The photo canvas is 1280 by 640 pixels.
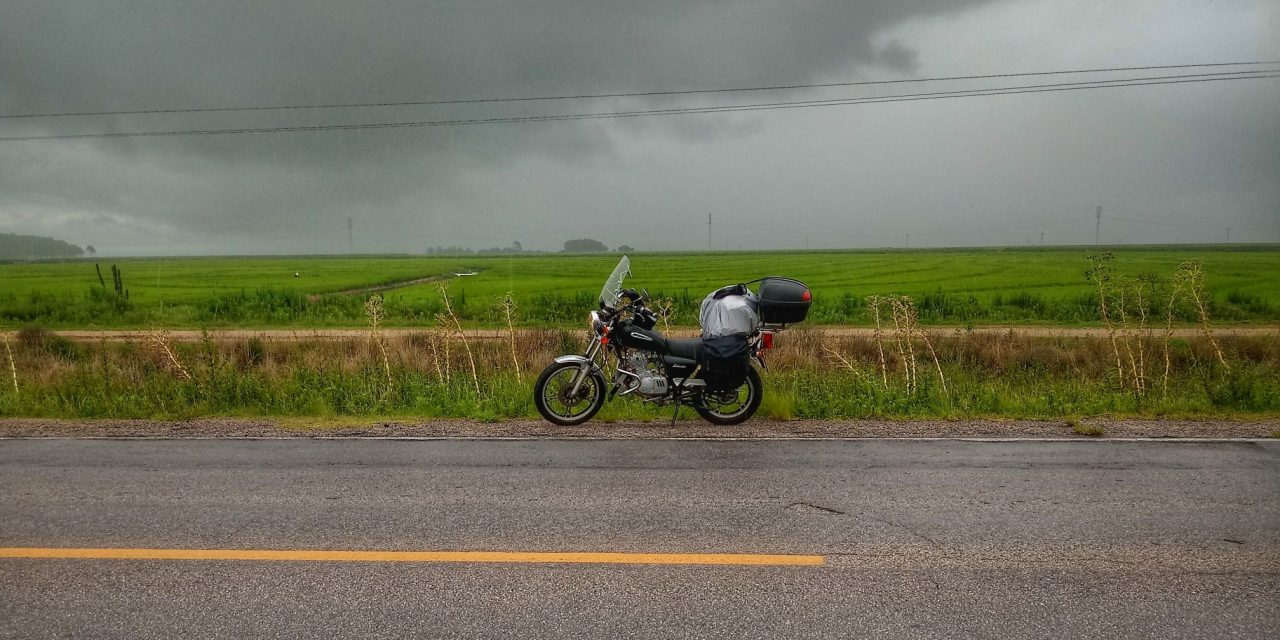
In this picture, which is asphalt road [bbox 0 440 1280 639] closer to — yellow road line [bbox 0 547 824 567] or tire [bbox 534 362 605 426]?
yellow road line [bbox 0 547 824 567]

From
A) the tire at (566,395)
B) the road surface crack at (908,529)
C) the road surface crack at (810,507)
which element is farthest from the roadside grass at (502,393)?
the road surface crack at (908,529)

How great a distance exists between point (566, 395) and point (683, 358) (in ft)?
4.38

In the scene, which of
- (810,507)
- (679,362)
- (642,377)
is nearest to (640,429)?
(642,377)

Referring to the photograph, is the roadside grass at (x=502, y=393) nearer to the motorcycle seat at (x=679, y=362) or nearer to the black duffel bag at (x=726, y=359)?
the motorcycle seat at (x=679, y=362)

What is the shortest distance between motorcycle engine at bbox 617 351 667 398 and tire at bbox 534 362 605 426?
0.26 metres

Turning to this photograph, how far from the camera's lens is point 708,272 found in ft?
168

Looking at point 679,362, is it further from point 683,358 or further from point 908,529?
point 908,529

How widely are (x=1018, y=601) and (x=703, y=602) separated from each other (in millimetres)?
1543

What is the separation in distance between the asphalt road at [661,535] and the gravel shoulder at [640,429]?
1.54 feet

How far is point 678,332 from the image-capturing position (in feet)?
65.5

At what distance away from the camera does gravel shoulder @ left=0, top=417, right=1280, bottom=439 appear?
7461 millimetres

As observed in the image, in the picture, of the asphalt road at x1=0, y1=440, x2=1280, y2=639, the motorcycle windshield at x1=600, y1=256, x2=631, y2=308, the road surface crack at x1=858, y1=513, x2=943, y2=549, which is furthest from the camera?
the motorcycle windshield at x1=600, y1=256, x2=631, y2=308

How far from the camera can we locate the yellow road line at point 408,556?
417cm

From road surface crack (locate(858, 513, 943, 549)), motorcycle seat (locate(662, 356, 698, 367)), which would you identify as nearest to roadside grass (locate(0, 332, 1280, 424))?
motorcycle seat (locate(662, 356, 698, 367))
